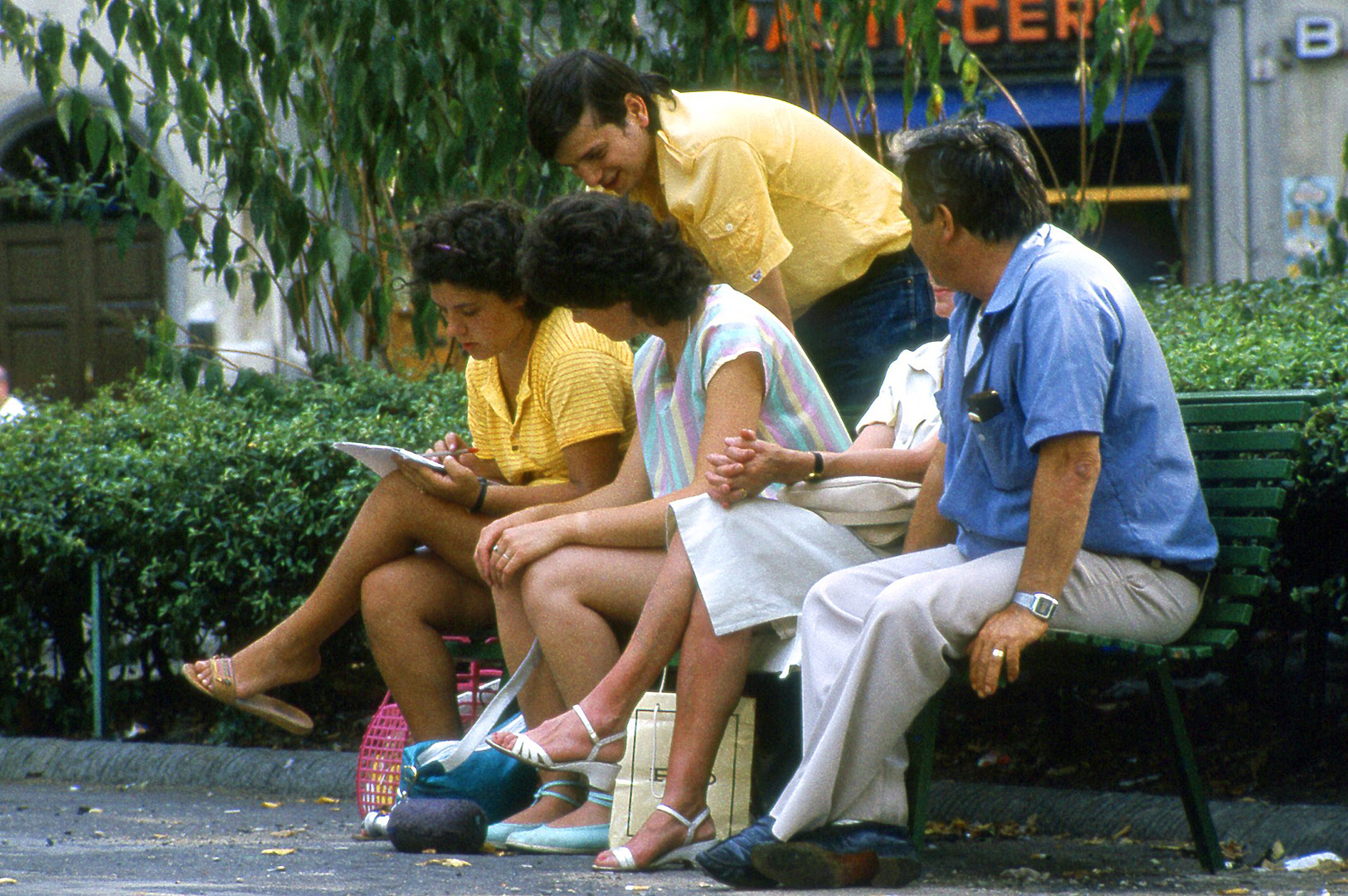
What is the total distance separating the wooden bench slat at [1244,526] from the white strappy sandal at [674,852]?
1.12 metres

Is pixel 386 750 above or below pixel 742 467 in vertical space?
below

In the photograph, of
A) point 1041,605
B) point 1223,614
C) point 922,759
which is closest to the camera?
point 1041,605

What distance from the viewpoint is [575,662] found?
364 centimetres

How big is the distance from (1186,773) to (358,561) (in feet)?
6.08

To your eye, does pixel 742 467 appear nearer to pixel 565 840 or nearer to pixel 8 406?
pixel 565 840

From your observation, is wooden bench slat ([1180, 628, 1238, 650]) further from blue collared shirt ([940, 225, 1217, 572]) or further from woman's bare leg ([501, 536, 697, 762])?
woman's bare leg ([501, 536, 697, 762])

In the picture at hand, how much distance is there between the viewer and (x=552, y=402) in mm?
4117

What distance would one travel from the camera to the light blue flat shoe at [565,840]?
11.9ft

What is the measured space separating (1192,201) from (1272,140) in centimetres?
70

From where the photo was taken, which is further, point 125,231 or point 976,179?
point 125,231

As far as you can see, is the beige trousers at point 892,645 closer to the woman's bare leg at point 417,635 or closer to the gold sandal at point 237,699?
the woman's bare leg at point 417,635

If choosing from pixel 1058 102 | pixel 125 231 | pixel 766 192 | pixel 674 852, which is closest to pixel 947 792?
pixel 674 852

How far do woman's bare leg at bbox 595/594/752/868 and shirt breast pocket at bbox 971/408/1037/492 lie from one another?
0.56m

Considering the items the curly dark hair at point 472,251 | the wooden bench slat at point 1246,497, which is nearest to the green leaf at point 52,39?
the curly dark hair at point 472,251
